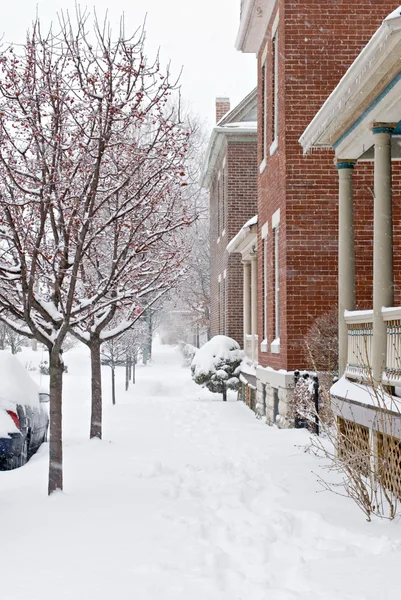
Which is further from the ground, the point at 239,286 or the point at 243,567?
the point at 239,286

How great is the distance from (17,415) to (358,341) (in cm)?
405

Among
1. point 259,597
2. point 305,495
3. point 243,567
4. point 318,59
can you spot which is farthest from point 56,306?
point 318,59

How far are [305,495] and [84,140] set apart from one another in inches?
174

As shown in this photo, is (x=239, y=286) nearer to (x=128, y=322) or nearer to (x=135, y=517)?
(x=128, y=322)

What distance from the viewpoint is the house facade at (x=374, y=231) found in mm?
6699

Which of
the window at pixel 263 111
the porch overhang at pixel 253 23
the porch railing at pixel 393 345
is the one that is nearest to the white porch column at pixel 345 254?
the porch railing at pixel 393 345

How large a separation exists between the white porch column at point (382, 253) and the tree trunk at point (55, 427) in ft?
10.5

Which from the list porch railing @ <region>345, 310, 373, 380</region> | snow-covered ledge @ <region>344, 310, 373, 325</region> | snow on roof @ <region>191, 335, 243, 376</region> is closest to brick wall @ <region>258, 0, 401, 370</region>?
snow-covered ledge @ <region>344, 310, 373, 325</region>

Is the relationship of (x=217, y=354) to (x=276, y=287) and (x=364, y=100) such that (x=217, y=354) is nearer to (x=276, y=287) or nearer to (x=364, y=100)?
(x=276, y=287)

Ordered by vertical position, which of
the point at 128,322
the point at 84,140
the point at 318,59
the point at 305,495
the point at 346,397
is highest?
the point at 318,59

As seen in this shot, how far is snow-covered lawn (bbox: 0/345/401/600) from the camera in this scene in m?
4.56

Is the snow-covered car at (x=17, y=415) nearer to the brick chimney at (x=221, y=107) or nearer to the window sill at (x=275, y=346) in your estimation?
the window sill at (x=275, y=346)

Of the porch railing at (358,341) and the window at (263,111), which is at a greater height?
the window at (263,111)

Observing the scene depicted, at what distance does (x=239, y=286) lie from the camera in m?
23.1
